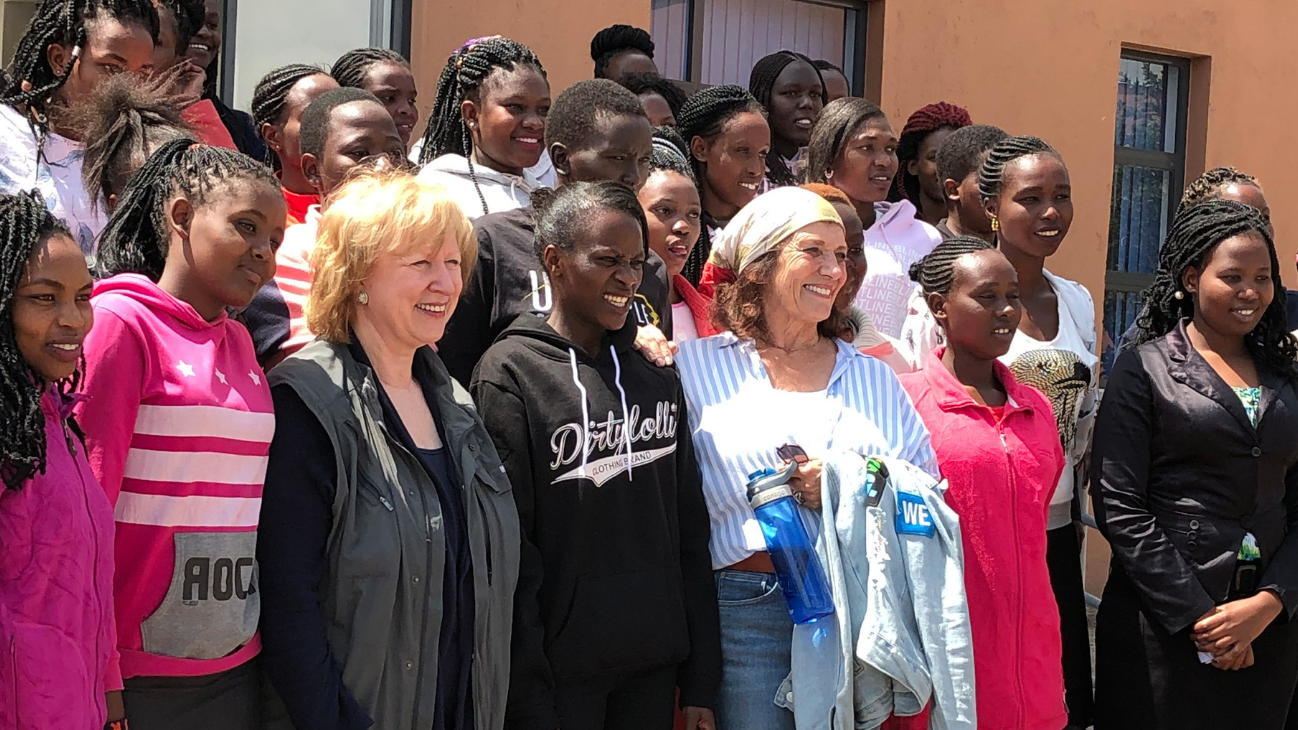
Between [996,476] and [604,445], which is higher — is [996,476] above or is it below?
below

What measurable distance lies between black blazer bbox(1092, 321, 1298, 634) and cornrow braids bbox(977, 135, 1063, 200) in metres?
1.02

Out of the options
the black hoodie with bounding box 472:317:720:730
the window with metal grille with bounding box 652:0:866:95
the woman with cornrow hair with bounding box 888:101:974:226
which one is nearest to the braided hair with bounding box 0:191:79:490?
the black hoodie with bounding box 472:317:720:730

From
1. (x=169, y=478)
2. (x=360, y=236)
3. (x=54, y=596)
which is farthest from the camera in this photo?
(x=360, y=236)

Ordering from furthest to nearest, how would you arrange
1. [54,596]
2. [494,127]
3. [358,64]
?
[358,64] < [494,127] < [54,596]

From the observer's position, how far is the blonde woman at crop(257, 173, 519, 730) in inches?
110

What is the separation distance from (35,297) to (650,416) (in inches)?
57.4

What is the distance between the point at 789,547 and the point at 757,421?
349mm

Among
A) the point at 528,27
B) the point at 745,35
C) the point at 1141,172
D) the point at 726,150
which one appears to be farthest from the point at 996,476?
the point at 1141,172

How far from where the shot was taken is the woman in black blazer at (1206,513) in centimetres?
438

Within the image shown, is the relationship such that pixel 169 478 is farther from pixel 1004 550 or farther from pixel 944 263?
pixel 944 263

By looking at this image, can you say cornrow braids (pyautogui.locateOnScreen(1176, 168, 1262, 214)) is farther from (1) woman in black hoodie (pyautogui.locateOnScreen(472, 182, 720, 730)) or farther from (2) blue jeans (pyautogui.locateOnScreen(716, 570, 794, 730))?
(1) woman in black hoodie (pyautogui.locateOnScreen(472, 182, 720, 730))

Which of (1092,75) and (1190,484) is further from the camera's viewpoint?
(1092,75)

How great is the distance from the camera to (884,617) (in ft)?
11.6

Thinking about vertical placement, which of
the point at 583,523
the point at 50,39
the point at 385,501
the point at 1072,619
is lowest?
the point at 1072,619
